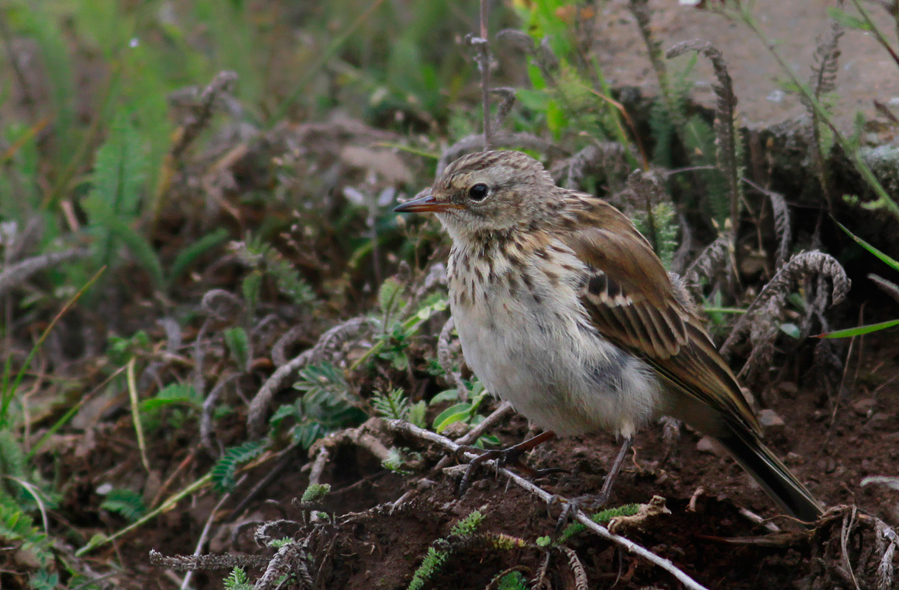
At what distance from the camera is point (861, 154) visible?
4242 mm

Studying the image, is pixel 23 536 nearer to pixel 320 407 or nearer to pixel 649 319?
pixel 320 407

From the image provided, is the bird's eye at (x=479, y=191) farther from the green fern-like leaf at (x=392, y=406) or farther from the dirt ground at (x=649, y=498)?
the dirt ground at (x=649, y=498)

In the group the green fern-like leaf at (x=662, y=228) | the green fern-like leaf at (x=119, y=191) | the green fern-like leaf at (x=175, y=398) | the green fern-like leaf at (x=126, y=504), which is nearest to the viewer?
the green fern-like leaf at (x=662, y=228)

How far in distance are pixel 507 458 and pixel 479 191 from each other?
1149 mm

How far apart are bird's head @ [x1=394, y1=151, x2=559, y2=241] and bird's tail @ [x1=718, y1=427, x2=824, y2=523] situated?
1.24 meters

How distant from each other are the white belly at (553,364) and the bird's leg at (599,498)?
10 centimetres

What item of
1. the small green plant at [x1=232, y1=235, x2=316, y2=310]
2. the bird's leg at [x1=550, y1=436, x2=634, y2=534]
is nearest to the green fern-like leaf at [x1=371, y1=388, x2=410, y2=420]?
the bird's leg at [x1=550, y1=436, x2=634, y2=534]

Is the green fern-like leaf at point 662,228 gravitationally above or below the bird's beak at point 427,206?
below

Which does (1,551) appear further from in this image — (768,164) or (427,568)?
(768,164)

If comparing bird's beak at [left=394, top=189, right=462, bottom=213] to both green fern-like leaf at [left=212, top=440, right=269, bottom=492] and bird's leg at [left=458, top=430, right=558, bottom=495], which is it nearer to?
bird's leg at [left=458, top=430, right=558, bottom=495]

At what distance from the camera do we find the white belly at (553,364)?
346 centimetres

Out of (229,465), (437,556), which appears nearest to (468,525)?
(437,556)

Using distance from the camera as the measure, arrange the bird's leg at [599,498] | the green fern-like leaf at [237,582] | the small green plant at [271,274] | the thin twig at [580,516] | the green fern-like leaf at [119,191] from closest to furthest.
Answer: the thin twig at [580,516] < the green fern-like leaf at [237,582] < the bird's leg at [599,498] < the small green plant at [271,274] < the green fern-like leaf at [119,191]

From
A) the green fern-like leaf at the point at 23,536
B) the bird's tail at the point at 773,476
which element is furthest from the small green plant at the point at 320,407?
the bird's tail at the point at 773,476
